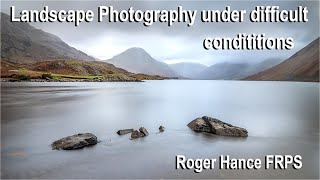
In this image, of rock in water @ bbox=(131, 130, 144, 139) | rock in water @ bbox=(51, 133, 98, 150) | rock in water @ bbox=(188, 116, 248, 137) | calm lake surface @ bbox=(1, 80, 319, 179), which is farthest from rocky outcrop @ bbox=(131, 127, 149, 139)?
rock in water @ bbox=(188, 116, 248, 137)

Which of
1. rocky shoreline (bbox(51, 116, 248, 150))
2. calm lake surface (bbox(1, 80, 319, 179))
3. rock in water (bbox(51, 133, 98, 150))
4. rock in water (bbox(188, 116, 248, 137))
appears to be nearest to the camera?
calm lake surface (bbox(1, 80, 319, 179))

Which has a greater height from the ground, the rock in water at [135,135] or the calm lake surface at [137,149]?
the rock in water at [135,135]

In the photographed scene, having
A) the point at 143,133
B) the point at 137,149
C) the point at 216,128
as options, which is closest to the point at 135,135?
the point at 143,133

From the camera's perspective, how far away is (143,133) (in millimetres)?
20891

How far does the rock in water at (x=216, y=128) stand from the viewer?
21219 mm

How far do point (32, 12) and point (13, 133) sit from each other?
865 cm

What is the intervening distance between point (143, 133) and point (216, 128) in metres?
5.00

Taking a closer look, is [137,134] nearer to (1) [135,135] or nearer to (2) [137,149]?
(1) [135,135]

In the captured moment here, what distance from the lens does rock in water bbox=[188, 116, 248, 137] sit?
21219mm

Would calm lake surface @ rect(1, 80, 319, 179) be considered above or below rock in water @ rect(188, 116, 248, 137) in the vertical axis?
below

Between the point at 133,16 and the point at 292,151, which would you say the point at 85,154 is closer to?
the point at 133,16

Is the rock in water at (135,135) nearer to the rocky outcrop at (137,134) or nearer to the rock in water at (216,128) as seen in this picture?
the rocky outcrop at (137,134)

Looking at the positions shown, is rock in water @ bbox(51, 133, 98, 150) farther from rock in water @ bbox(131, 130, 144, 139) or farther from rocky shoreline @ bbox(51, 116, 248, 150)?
rock in water @ bbox(131, 130, 144, 139)

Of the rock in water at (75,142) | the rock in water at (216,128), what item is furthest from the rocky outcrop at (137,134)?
the rock in water at (216,128)
